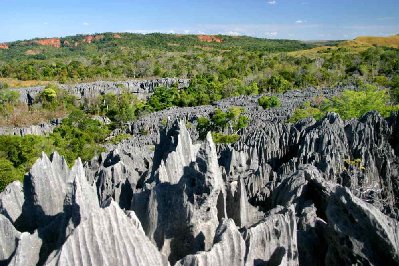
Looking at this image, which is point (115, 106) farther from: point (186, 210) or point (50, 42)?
point (50, 42)

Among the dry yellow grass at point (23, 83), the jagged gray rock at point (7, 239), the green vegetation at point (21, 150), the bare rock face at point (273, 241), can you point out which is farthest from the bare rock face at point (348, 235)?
the dry yellow grass at point (23, 83)

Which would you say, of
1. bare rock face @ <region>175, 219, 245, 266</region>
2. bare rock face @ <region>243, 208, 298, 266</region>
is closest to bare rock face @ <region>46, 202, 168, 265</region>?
bare rock face @ <region>175, 219, 245, 266</region>

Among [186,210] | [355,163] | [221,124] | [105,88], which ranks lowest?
[221,124]

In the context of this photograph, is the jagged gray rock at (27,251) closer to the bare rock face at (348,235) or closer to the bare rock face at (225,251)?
the bare rock face at (225,251)

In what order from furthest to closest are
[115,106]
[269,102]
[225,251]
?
[115,106], [269,102], [225,251]

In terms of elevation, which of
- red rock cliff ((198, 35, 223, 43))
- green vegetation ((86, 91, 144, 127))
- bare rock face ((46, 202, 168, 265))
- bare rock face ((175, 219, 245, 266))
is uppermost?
red rock cliff ((198, 35, 223, 43))

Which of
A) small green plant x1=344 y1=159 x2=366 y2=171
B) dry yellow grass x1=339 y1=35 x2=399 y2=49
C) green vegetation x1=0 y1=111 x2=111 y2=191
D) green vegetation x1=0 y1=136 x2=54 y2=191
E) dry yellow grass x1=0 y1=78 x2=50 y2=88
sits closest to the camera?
small green plant x1=344 y1=159 x2=366 y2=171

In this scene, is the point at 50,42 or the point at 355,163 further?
the point at 50,42

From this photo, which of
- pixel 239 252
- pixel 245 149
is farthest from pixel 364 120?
pixel 239 252

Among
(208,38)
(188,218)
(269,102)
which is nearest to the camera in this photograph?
(188,218)

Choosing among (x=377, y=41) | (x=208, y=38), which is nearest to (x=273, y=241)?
(x=377, y=41)

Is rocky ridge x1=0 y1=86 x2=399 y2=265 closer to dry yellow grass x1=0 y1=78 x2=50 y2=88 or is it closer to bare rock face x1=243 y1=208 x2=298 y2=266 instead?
bare rock face x1=243 y1=208 x2=298 y2=266
